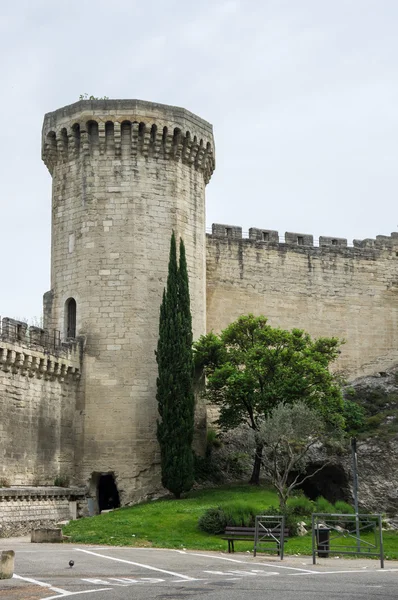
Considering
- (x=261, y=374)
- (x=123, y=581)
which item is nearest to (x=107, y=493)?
(x=261, y=374)

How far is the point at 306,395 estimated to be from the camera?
29.2m

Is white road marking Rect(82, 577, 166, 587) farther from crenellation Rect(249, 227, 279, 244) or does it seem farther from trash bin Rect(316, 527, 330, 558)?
crenellation Rect(249, 227, 279, 244)

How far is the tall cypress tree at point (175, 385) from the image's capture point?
27.8 m

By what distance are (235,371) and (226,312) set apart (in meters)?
7.73

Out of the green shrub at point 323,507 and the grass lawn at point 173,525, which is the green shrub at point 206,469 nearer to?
the grass lawn at point 173,525

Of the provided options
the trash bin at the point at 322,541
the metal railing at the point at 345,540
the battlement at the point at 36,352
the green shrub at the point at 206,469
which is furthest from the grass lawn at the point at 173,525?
the battlement at the point at 36,352

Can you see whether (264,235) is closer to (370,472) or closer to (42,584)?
(370,472)

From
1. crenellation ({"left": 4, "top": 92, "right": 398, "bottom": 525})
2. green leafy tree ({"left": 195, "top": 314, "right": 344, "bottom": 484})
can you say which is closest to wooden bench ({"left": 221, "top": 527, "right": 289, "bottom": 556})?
green leafy tree ({"left": 195, "top": 314, "right": 344, "bottom": 484})

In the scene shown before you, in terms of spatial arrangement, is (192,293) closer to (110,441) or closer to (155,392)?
(155,392)

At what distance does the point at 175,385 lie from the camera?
28.4m

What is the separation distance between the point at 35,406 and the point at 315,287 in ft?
52.6

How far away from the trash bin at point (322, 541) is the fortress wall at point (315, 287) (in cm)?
1738

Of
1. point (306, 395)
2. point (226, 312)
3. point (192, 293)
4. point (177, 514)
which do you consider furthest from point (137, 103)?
point (177, 514)

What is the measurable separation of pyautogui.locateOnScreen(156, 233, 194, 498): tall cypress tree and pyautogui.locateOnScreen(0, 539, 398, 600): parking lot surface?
7320 mm
